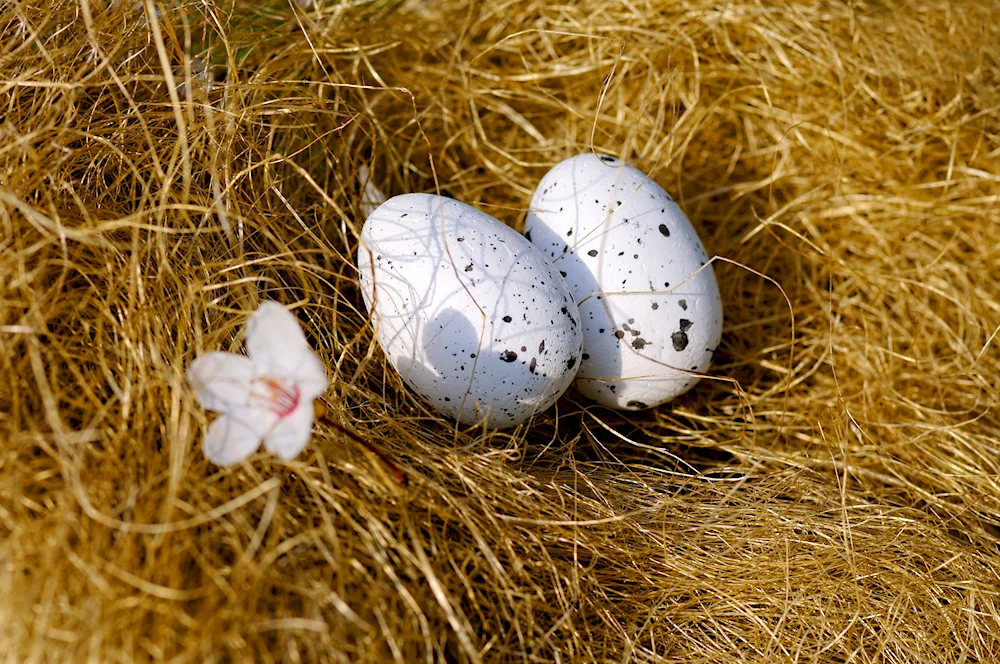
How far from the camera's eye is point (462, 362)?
1.56m

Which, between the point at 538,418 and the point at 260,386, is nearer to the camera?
the point at 260,386

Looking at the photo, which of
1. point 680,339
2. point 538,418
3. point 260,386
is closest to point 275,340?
point 260,386

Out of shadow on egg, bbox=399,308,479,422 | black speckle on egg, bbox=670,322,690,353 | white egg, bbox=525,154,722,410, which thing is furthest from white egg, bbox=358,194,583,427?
black speckle on egg, bbox=670,322,690,353

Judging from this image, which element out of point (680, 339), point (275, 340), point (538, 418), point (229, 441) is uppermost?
point (275, 340)

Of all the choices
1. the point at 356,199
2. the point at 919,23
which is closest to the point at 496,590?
the point at 356,199

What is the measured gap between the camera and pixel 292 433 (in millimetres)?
1188

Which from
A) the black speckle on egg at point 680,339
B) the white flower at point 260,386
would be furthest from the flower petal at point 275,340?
the black speckle on egg at point 680,339

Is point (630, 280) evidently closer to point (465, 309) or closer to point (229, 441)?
point (465, 309)

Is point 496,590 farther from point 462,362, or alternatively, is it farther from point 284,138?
point 284,138

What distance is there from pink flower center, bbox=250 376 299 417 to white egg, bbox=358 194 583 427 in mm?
376

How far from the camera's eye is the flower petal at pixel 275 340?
1.23 metres

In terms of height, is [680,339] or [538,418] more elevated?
[680,339]

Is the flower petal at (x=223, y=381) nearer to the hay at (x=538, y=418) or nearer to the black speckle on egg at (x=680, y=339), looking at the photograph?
the hay at (x=538, y=418)

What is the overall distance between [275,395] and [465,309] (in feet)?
1.44
